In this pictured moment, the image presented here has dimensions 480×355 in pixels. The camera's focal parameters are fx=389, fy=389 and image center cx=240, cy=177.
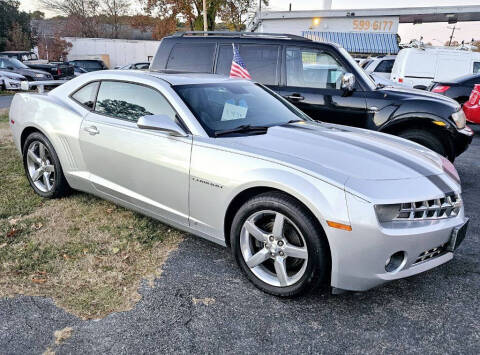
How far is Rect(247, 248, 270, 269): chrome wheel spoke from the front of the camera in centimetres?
271

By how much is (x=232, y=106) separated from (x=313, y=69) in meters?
2.48

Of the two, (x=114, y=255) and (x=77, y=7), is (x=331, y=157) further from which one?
(x=77, y=7)

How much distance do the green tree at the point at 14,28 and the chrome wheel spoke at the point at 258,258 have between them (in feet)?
136

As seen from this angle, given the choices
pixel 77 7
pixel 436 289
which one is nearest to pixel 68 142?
pixel 436 289

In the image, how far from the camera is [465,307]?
2.64 meters

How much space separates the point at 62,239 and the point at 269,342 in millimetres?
2155

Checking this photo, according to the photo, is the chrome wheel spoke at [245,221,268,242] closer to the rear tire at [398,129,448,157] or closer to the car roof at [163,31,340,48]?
the rear tire at [398,129,448,157]

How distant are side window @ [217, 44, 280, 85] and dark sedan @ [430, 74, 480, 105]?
5.67 m

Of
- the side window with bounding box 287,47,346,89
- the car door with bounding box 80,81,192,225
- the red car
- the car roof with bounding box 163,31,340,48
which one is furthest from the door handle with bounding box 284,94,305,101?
the red car

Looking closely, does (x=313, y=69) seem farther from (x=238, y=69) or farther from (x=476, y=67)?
(x=476, y=67)

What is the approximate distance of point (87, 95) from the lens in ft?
13.0

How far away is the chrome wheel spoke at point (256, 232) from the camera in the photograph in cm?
267

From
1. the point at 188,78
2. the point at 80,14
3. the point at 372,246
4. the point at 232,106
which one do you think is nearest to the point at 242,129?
the point at 232,106

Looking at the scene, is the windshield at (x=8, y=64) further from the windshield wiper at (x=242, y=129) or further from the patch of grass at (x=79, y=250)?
the windshield wiper at (x=242, y=129)
